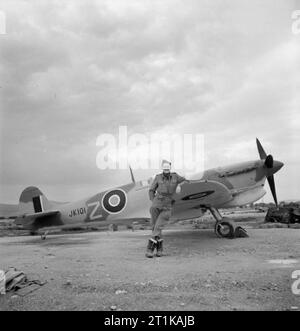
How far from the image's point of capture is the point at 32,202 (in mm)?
12203

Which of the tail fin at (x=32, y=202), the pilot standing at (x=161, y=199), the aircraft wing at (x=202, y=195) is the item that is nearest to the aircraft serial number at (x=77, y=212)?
the tail fin at (x=32, y=202)

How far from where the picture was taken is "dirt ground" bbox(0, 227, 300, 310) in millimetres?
3236

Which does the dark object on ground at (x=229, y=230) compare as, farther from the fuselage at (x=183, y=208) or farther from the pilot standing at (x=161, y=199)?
the pilot standing at (x=161, y=199)

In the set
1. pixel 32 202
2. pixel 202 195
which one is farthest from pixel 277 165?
pixel 32 202

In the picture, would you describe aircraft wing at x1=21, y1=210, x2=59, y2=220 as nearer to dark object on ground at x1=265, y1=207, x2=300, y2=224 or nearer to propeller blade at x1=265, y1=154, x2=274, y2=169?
propeller blade at x1=265, y1=154, x2=274, y2=169

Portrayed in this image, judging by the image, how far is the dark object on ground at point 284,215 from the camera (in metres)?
16.7

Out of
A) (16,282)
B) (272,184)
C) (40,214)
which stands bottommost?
(16,282)

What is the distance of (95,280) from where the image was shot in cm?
430

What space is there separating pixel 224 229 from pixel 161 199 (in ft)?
11.1

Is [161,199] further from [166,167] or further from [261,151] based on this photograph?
[261,151]

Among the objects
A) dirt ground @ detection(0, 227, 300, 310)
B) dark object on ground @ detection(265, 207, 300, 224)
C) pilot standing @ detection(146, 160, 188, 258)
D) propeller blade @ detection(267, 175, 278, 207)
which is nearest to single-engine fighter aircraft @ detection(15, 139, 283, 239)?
propeller blade @ detection(267, 175, 278, 207)

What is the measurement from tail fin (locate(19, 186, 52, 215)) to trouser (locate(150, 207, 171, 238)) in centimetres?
679

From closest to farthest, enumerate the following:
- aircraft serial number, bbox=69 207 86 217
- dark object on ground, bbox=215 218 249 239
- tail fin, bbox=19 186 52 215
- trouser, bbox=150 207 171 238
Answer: trouser, bbox=150 207 171 238 → dark object on ground, bbox=215 218 249 239 → aircraft serial number, bbox=69 207 86 217 → tail fin, bbox=19 186 52 215
